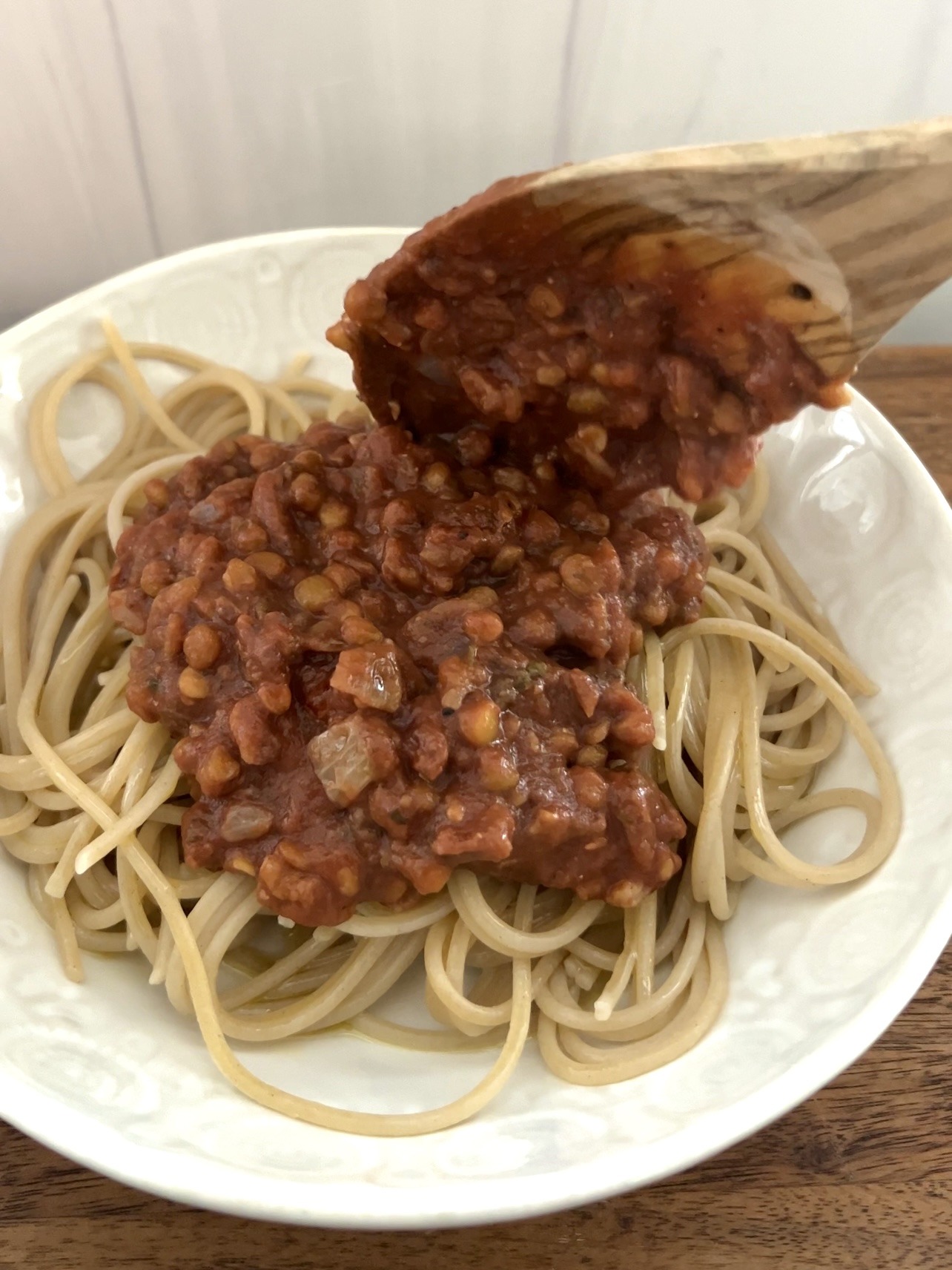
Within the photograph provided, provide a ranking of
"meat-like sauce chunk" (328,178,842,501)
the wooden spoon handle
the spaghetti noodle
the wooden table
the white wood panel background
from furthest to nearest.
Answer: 1. the white wood panel background
2. the spaghetti noodle
3. the wooden table
4. "meat-like sauce chunk" (328,178,842,501)
5. the wooden spoon handle

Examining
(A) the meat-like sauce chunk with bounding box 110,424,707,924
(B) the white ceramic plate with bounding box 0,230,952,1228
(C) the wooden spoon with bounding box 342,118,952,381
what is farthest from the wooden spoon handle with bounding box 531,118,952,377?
(B) the white ceramic plate with bounding box 0,230,952,1228

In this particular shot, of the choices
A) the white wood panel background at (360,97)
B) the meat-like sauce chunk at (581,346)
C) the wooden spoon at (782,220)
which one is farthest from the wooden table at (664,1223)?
the white wood panel background at (360,97)

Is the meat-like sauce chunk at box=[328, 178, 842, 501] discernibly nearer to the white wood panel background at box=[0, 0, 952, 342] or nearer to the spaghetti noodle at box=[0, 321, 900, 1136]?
the spaghetti noodle at box=[0, 321, 900, 1136]

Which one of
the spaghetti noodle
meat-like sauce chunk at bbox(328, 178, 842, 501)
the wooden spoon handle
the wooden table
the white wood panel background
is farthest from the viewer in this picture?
the white wood panel background

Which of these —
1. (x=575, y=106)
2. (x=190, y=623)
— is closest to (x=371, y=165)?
(x=575, y=106)

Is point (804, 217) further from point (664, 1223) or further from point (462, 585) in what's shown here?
point (664, 1223)
